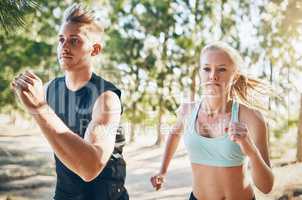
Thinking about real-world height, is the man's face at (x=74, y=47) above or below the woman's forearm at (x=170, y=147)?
above

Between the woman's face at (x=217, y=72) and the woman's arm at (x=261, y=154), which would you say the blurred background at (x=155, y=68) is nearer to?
the woman's face at (x=217, y=72)

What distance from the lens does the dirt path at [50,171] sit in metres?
1.67

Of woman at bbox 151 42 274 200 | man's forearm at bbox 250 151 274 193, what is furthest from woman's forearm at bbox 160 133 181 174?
man's forearm at bbox 250 151 274 193

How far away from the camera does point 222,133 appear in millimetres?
1290

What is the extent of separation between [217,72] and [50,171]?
2.66ft

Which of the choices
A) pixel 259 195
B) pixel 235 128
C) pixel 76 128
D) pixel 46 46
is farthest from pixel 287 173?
pixel 46 46

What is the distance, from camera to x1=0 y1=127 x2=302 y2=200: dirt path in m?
1.67

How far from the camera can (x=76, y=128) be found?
1.25m

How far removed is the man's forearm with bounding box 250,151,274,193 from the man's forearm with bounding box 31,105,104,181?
1.81ft

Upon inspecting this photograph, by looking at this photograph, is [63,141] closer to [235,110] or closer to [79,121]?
[79,121]

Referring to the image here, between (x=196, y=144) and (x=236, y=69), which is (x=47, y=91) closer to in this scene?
(x=196, y=144)

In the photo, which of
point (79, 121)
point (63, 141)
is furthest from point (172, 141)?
point (63, 141)

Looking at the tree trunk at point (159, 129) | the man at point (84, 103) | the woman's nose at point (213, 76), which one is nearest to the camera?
the man at point (84, 103)

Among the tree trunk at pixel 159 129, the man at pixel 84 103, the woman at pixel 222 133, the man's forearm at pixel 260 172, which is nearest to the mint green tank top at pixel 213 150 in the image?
the woman at pixel 222 133
